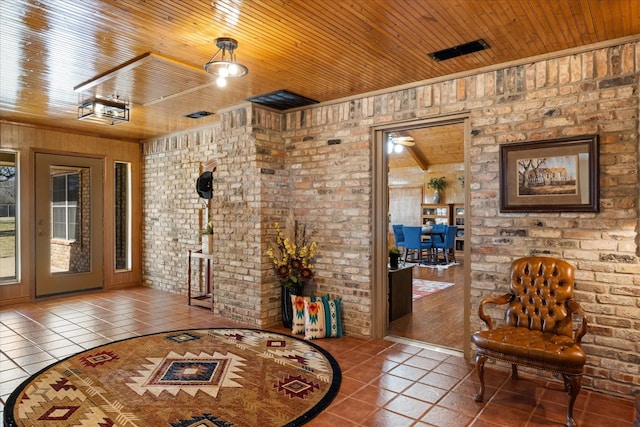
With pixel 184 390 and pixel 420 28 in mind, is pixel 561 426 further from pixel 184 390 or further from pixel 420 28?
pixel 420 28

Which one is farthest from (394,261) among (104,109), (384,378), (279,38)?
(104,109)

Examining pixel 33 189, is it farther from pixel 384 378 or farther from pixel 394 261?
A: pixel 384 378

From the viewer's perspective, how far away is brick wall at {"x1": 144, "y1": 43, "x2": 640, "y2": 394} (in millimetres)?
3023

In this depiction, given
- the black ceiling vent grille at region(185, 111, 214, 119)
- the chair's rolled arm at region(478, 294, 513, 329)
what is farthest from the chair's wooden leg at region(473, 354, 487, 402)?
the black ceiling vent grille at region(185, 111, 214, 119)

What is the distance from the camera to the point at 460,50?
3.24 m

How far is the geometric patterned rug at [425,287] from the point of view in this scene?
6.64 meters

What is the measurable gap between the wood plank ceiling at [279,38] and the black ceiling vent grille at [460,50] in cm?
7

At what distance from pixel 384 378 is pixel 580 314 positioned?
59.6 inches

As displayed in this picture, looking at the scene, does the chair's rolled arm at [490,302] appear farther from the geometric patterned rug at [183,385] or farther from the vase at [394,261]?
the vase at [394,261]

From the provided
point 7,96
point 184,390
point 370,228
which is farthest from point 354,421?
point 7,96

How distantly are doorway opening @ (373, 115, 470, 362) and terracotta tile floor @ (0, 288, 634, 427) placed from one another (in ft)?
1.60

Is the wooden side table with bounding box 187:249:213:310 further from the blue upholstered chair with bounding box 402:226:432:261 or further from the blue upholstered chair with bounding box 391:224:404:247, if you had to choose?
the blue upholstered chair with bounding box 391:224:404:247

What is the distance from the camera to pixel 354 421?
8.63 feet

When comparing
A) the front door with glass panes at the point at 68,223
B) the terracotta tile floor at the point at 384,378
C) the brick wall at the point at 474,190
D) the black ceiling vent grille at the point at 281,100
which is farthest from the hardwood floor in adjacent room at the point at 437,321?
the front door with glass panes at the point at 68,223
